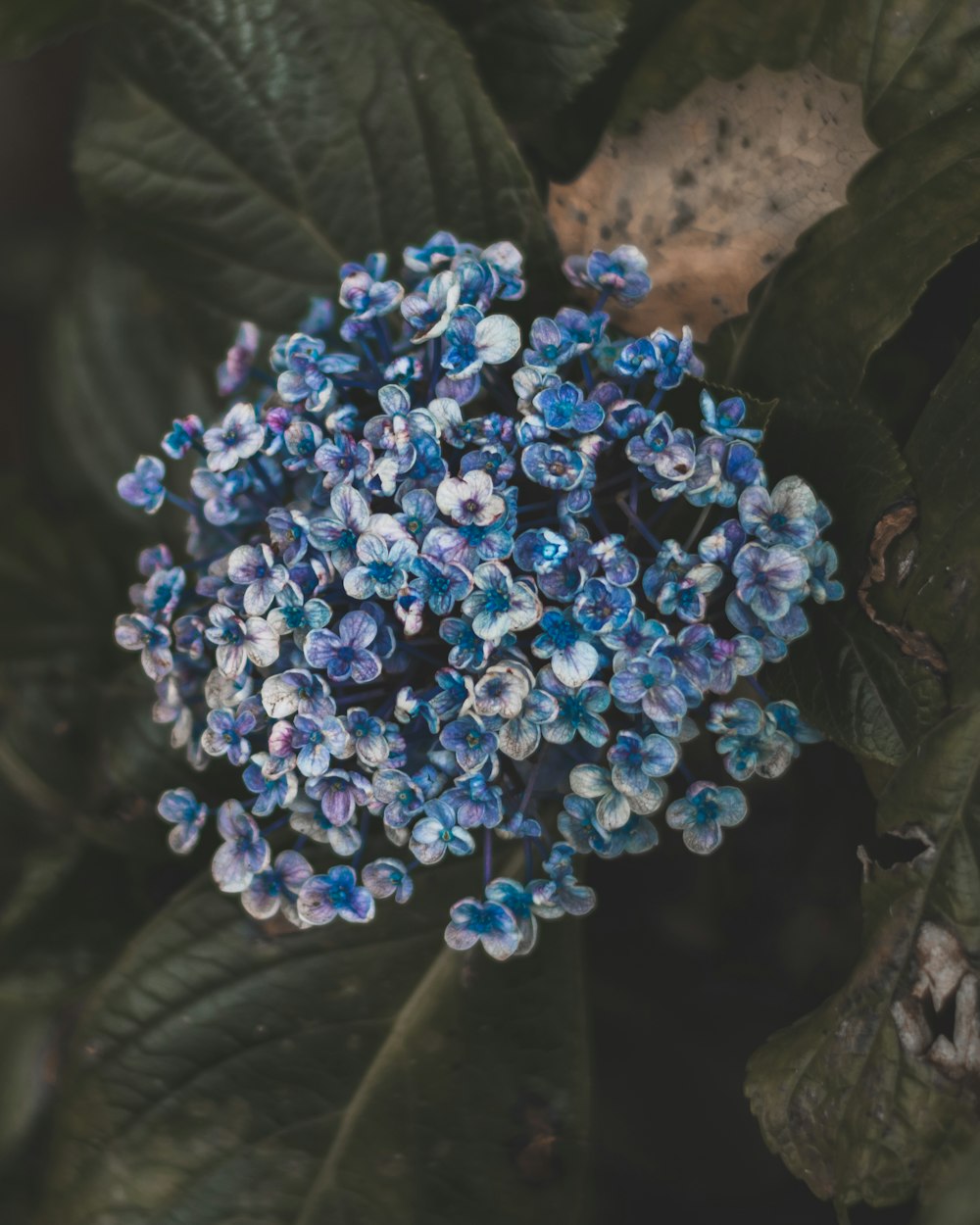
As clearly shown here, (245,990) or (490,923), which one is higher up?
(490,923)

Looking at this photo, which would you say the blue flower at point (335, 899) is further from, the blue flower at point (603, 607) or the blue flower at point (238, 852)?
the blue flower at point (603, 607)

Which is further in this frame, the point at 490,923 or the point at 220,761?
the point at 220,761

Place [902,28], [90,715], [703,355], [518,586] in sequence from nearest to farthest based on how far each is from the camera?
[518,586] → [902,28] → [703,355] → [90,715]

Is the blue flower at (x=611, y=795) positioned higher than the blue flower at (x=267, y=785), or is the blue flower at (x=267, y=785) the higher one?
the blue flower at (x=611, y=795)

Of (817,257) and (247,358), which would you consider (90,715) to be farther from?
(817,257)

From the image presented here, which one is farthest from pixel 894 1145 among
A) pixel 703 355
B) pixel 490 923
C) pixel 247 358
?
pixel 247 358

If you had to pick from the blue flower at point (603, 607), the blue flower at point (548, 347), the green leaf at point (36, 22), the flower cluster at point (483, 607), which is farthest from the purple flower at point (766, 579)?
the green leaf at point (36, 22)
